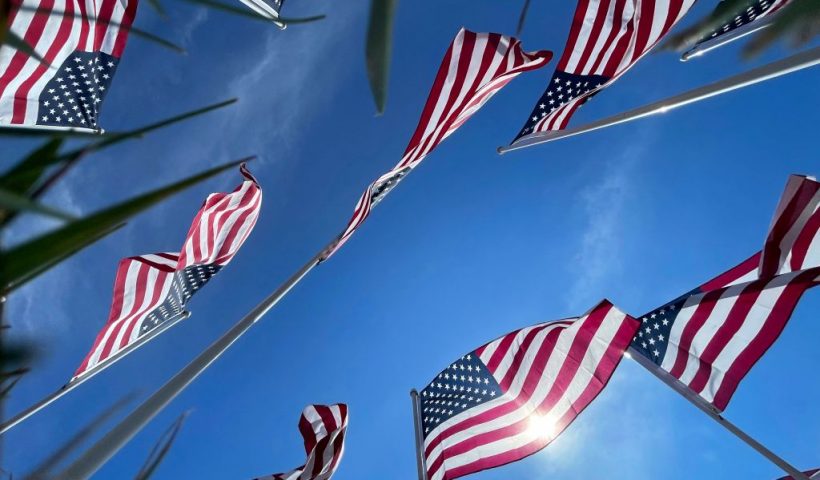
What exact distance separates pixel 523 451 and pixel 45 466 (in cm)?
824

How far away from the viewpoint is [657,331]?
811 cm

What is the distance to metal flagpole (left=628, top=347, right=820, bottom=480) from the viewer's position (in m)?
7.66

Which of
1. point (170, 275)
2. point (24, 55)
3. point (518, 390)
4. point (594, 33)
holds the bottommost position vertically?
point (518, 390)

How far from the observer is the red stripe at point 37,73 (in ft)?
27.6

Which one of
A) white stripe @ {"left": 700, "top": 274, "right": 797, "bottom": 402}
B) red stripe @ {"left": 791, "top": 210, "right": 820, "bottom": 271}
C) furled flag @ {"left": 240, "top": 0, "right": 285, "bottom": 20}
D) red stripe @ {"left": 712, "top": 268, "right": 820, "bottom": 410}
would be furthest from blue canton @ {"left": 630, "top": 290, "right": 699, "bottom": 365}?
furled flag @ {"left": 240, "top": 0, "right": 285, "bottom": 20}

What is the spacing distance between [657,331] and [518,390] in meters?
2.05

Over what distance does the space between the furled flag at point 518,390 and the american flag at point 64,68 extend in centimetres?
674

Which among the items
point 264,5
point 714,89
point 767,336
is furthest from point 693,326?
point 264,5

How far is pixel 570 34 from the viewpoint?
9078 mm

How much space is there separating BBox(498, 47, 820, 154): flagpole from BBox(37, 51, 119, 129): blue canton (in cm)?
674

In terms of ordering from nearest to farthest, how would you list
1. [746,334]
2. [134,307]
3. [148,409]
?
1. [148,409]
2. [746,334]
3. [134,307]

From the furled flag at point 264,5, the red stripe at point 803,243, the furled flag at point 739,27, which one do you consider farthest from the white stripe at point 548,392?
the furled flag at point 264,5

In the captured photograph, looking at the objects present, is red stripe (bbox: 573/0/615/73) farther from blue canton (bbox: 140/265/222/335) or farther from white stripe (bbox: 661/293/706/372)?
blue canton (bbox: 140/265/222/335)

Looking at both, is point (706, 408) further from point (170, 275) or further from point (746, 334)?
point (170, 275)
